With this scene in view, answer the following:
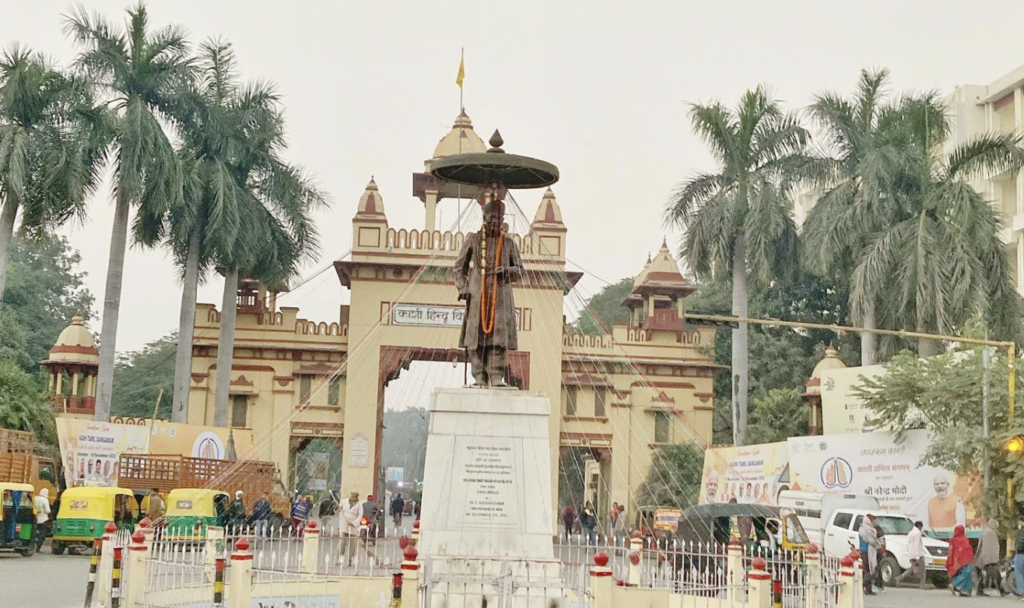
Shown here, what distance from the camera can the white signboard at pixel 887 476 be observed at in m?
23.8

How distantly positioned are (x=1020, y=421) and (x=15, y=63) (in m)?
25.4

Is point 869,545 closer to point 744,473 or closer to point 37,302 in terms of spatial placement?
point 744,473

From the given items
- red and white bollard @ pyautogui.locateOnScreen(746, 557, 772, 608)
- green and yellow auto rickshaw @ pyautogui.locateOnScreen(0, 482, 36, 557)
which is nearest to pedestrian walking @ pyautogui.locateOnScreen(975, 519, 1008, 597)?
red and white bollard @ pyautogui.locateOnScreen(746, 557, 772, 608)

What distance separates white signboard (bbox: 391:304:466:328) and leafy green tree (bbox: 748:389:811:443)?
37.6 ft

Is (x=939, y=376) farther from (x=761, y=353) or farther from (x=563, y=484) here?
(x=563, y=484)

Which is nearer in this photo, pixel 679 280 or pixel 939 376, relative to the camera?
pixel 939 376

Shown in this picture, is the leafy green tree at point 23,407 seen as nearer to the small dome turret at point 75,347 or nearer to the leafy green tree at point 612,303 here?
the small dome turret at point 75,347

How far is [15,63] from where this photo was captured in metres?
29.2

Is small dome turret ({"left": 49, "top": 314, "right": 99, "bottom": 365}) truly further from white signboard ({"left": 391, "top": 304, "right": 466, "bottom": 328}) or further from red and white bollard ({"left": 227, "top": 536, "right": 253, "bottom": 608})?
red and white bollard ({"left": 227, "top": 536, "right": 253, "bottom": 608})

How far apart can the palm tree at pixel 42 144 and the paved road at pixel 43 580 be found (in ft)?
31.2

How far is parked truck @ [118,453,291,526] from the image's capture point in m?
27.8

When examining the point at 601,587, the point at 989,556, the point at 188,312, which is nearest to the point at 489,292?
the point at 601,587

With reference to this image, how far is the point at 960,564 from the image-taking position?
64.2ft

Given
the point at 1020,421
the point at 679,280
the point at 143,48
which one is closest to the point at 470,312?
the point at 1020,421
